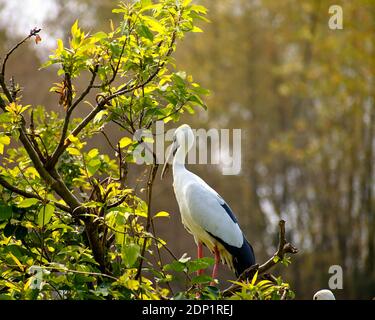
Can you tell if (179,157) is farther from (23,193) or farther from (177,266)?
(177,266)

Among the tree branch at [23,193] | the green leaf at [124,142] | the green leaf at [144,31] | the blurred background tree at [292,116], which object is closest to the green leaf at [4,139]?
the tree branch at [23,193]

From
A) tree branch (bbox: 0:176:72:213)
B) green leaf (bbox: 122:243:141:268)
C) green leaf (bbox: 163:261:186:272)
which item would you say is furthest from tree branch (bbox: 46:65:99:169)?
green leaf (bbox: 163:261:186:272)

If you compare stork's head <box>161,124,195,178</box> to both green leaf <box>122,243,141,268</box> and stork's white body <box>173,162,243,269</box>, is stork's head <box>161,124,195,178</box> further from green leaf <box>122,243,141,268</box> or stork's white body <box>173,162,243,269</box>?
green leaf <box>122,243,141,268</box>

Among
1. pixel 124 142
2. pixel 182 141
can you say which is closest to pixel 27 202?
pixel 124 142

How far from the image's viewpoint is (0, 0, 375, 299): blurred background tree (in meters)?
16.9

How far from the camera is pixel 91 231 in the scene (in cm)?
393

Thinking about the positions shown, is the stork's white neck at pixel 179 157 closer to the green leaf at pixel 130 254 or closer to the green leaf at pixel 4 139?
the green leaf at pixel 4 139

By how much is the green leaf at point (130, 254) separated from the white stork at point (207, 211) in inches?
103

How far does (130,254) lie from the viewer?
3562mm

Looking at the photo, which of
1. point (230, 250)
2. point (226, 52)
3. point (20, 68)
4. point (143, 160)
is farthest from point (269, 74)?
point (143, 160)

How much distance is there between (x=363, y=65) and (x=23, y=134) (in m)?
13.4

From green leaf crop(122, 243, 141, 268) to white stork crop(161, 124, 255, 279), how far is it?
2.61 metres

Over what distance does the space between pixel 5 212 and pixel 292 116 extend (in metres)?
17.5

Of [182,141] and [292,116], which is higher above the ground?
[292,116]
